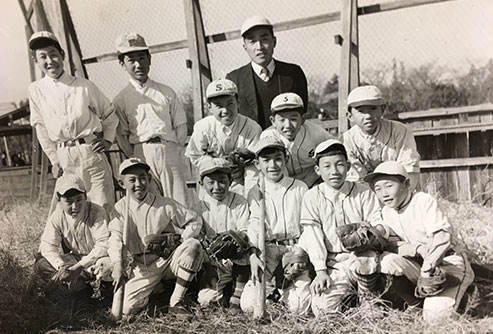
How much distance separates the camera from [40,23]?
6.92 meters

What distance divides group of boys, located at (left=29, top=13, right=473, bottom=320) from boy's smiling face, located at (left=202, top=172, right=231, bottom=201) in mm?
11

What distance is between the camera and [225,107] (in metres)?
4.30

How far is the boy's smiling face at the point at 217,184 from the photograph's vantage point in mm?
4009

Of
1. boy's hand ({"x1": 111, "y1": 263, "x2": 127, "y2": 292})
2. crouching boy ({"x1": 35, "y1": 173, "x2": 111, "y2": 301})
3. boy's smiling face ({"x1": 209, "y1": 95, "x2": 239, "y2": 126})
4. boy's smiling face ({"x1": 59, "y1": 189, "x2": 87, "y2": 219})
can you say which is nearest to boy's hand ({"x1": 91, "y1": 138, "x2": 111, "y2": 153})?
crouching boy ({"x1": 35, "y1": 173, "x2": 111, "y2": 301})

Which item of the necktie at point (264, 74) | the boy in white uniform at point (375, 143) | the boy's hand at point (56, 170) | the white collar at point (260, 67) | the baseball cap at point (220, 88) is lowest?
the boy's hand at point (56, 170)

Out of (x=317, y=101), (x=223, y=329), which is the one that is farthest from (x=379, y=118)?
(x=317, y=101)

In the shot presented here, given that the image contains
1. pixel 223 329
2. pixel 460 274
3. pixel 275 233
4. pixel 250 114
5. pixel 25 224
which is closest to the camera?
pixel 460 274

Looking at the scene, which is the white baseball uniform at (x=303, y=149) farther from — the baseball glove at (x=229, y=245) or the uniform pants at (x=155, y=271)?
the uniform pants at (x=155, y=271)

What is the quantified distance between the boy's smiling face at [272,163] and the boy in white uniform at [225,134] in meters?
0.29

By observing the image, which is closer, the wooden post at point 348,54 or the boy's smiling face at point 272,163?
the boy's smiling face at point 272,163

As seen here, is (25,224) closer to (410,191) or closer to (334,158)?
(334,158)

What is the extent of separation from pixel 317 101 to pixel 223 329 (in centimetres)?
1096

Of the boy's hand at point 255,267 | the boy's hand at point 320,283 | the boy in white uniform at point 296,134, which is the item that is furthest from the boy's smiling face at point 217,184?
the boy's hand at point 320,283

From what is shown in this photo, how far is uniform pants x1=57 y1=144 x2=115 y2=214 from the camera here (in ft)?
15.5
